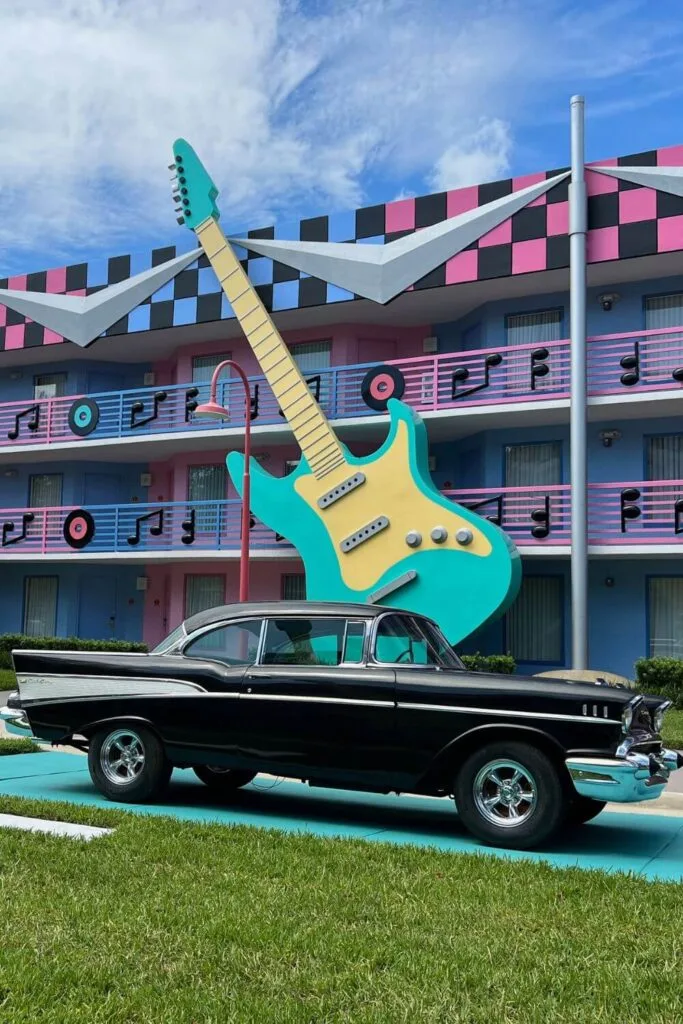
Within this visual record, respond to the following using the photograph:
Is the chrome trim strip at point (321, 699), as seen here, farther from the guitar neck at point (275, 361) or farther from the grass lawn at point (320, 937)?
the guitar neck at point (275, 361)

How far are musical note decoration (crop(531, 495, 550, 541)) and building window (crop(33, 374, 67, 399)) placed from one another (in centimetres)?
1451

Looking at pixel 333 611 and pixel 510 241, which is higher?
pixel 510 241

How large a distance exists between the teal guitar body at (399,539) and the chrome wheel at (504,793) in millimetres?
10094

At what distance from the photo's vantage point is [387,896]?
569cm

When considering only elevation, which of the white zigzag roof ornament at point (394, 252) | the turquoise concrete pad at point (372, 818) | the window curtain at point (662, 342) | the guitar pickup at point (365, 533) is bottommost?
the turquoise concrete pad at point (372, 818)

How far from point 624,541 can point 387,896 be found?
45.0 ft

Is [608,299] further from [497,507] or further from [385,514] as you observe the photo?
[385,514]

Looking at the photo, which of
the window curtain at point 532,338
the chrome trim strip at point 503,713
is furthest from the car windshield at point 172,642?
the window curtain at point 532,338

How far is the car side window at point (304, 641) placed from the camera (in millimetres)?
8352

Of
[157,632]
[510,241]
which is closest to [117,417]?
[157,632]

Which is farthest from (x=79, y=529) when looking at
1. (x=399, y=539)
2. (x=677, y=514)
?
(x=677, y=514)

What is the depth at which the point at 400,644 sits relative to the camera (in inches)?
331

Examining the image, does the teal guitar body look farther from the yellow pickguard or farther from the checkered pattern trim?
the checkered pattern trim

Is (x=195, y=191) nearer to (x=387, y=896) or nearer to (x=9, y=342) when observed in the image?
(x=9, y=342)
